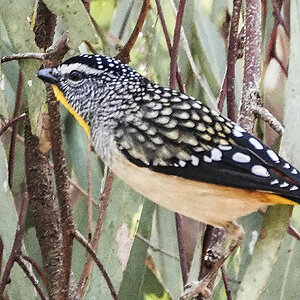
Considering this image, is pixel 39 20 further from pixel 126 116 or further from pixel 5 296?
pixel 5 296

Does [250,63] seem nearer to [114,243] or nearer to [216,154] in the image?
[216,154]

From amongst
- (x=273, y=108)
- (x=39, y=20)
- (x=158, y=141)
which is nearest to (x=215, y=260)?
(x=158, y=141)

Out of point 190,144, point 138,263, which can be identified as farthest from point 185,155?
point 138,263

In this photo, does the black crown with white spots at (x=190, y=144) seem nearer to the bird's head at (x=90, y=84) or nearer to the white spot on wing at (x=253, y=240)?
the bird's head at (x=90, y=84)

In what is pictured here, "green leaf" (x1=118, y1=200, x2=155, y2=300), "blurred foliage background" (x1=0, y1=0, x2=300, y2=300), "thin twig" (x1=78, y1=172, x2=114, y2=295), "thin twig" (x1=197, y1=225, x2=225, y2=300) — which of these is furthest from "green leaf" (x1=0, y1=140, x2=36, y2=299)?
"thin twig" (x1=197, y1=225, x2=225, y2=300)

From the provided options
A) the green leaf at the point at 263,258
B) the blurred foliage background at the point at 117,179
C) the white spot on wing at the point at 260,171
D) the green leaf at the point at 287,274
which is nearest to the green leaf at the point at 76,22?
the blurred foliage background at the point at 117,179

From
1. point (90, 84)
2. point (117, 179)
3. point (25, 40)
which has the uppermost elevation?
point (25, 40)

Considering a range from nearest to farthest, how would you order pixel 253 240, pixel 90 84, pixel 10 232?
pixel 90 84, pixel 10 232, pixel 253 240

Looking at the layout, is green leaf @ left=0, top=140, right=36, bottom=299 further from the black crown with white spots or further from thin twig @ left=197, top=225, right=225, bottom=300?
thin twig @ left=197, top=225, right=225, bottom=300
